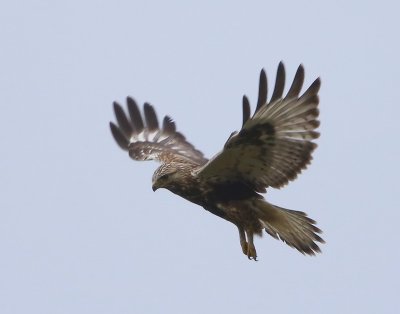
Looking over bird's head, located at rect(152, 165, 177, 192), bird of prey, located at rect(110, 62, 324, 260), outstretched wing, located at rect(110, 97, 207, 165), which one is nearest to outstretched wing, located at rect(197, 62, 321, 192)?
bird of prey, located at rect(110, 62, 324, 260)

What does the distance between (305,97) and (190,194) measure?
167 centimetres

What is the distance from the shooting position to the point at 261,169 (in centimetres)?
1062

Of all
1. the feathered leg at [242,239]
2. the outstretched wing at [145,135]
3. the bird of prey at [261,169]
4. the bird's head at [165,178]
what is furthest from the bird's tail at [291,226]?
the outstretched wing at [145,135]

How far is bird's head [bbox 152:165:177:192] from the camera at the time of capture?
1107 cm

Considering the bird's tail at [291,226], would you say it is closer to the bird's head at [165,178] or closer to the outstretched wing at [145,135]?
the bird's head at [165,178]

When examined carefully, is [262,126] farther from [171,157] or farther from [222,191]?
[171,157]

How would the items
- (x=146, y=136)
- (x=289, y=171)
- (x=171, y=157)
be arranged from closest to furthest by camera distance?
1. (x=289, y=171)
2. (x=171, y=157)
3. (x=146, y=136)

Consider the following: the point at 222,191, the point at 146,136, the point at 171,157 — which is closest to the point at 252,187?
the point at 222,191

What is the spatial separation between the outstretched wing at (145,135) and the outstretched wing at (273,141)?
2.40m

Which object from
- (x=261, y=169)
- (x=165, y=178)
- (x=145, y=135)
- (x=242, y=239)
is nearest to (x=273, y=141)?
(x=261, y=169)

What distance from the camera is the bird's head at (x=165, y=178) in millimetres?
11070

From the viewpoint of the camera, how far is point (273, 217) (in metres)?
10.9

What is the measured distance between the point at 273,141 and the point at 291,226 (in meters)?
1.09

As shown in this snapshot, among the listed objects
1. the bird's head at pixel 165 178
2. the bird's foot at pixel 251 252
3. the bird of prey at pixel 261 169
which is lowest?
the bird's foot at pixel 251 252
